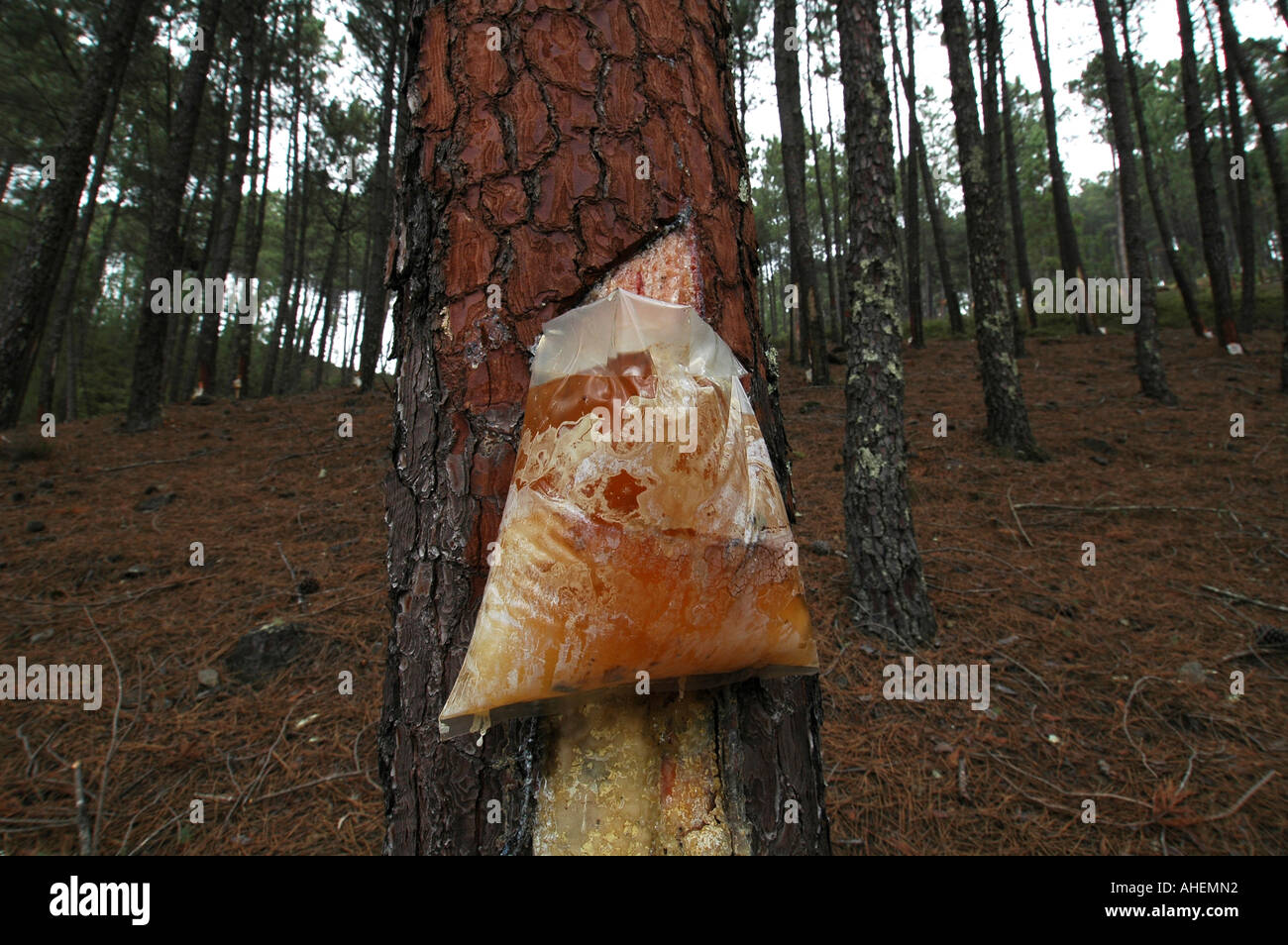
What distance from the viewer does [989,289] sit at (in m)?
5.83

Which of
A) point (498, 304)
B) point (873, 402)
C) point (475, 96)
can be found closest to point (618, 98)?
point (475, 96)

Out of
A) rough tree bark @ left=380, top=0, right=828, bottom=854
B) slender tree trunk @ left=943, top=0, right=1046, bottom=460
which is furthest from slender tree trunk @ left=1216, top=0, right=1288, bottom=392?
rough tree bark @ left=380, top=0, right=828, bottom=854

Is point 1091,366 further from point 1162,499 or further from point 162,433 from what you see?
point 162,433

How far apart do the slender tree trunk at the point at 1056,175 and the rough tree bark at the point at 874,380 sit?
12583 millimetres

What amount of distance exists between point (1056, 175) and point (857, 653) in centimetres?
1484

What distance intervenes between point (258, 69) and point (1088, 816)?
17583 millimetres

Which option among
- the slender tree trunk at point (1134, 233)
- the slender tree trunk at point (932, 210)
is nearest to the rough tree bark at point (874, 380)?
the slender tree trunk at point (1134, 233)

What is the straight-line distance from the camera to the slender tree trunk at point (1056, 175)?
495 inches

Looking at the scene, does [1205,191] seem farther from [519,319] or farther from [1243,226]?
[519,319]

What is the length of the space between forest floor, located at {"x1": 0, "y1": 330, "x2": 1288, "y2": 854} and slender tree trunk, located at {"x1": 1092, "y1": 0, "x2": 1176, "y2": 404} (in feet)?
6.28

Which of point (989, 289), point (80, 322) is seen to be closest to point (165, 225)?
point (989, 289)

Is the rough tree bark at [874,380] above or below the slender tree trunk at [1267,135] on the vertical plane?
below

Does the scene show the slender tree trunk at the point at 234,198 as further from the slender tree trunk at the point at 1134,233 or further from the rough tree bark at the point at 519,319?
the slender tree trunk at the point at 1134,233

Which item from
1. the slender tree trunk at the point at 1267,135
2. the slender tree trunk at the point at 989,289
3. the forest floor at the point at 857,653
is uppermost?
the slender tree trunk at the point at 1267,135
